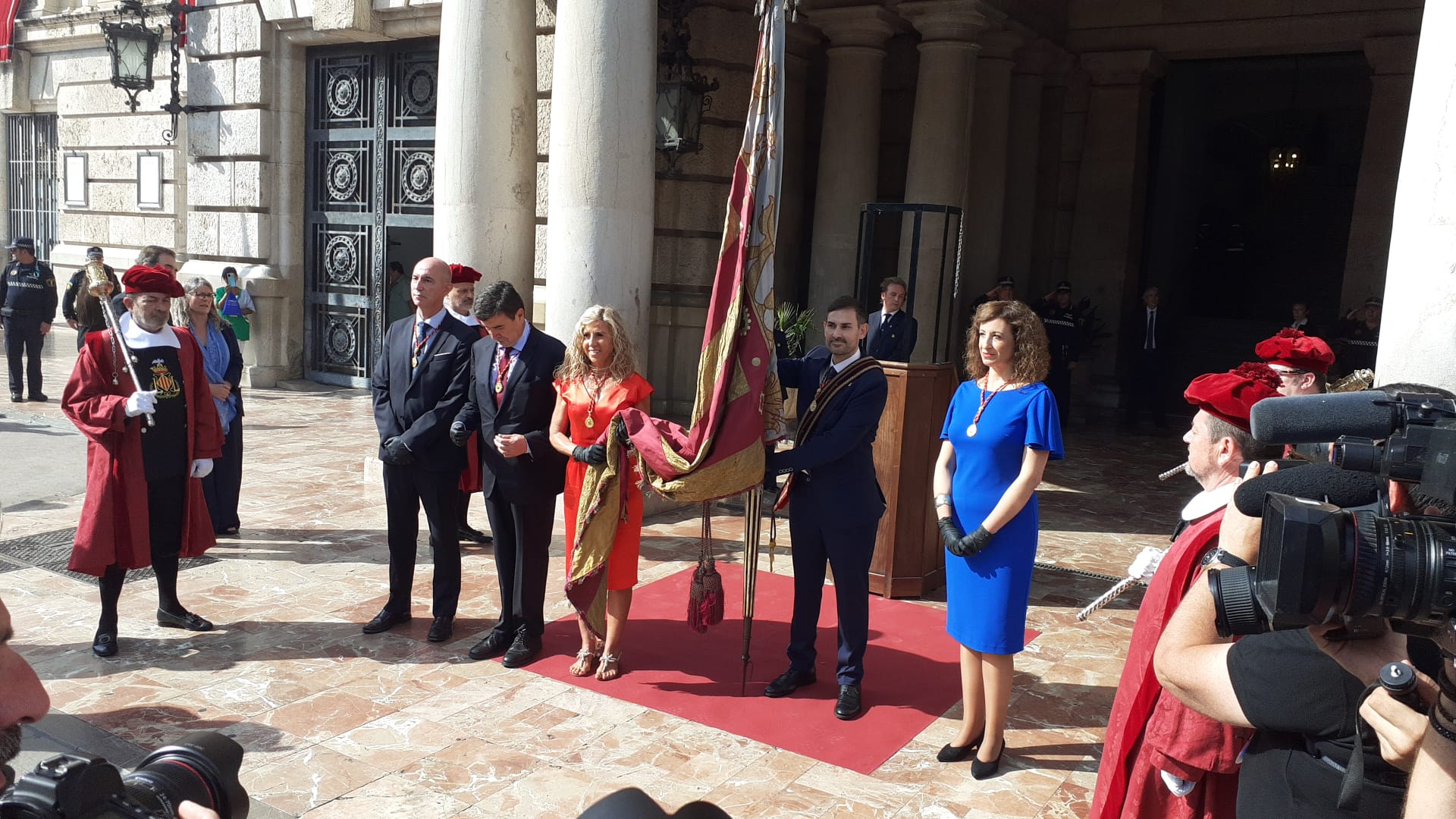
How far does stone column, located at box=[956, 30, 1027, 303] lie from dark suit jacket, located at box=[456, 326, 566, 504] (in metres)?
9.07

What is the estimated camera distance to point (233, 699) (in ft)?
15.4

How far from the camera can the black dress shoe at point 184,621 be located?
5.53 meters

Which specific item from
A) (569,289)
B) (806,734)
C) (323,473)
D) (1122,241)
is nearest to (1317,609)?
→ (806,734)

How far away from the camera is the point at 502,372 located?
17.4ft

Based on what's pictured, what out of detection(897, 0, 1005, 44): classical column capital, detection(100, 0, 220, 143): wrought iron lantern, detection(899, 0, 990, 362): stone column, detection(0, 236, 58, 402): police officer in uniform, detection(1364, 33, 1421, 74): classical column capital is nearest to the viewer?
detection(897, 0, 1005, 44): classical column capital

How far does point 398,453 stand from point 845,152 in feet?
28.0

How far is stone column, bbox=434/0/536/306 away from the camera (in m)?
8.66

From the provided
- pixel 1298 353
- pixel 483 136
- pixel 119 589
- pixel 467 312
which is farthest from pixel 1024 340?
pixel 483 136

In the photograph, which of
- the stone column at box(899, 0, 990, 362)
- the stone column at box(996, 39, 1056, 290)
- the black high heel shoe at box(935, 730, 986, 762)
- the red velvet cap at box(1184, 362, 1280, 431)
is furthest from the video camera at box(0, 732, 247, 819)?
the stone column at box(996, 39, 1056, 290)

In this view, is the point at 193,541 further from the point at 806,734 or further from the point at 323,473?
the point at 323,473

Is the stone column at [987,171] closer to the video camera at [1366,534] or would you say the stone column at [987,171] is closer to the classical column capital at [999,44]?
the classical column capital at [999,44]

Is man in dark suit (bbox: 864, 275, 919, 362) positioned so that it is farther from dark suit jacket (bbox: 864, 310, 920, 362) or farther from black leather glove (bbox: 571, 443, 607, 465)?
black leather glove (bbox: 571, 443, 607, 465)

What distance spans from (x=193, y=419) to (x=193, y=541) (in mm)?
624

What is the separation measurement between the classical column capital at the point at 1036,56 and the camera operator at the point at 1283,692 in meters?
13.2
